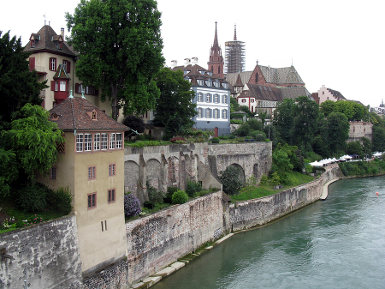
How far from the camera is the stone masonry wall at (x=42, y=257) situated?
55.9 feet

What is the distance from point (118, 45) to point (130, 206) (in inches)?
489

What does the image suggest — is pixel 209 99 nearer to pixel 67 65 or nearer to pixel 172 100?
pixel 172 100

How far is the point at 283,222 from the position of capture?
39.8 meters

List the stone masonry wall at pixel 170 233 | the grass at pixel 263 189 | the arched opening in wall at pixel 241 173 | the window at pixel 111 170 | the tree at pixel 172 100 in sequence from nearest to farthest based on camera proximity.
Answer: the window at pixel 111 170 < the stone masonry wall at pixel 170 233 < the grass at pixel 263 189 < the tree at pixel 172 100 < the arched opening in wall at pixel 241 173

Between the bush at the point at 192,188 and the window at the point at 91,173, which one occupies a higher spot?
the window at the point at 91,173

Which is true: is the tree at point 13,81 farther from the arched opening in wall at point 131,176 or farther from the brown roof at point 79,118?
the arched opening in wall at point 131,176

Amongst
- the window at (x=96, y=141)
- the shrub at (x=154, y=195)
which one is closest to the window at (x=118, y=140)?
the window at (x=96, y=141)

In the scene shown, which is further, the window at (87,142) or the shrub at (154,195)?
the shrub at (154,195)

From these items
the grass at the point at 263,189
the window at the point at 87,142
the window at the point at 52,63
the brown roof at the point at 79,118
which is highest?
the window at the point at 52,63

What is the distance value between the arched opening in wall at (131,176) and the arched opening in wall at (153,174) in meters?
1.29

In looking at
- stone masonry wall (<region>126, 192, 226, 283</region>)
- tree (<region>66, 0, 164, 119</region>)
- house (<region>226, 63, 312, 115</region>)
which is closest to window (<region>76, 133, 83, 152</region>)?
stone masonry wall (<region>126, 192, 226, 283</region>)

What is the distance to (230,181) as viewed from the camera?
38125mm

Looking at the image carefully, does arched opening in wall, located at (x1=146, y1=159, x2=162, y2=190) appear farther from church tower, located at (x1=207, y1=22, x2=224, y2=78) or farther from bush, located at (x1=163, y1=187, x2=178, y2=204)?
church tower, located at (x1=207, y1=22, x2=224, y2=78)

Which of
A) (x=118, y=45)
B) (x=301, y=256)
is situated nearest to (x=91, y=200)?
(x=118, y=45)
